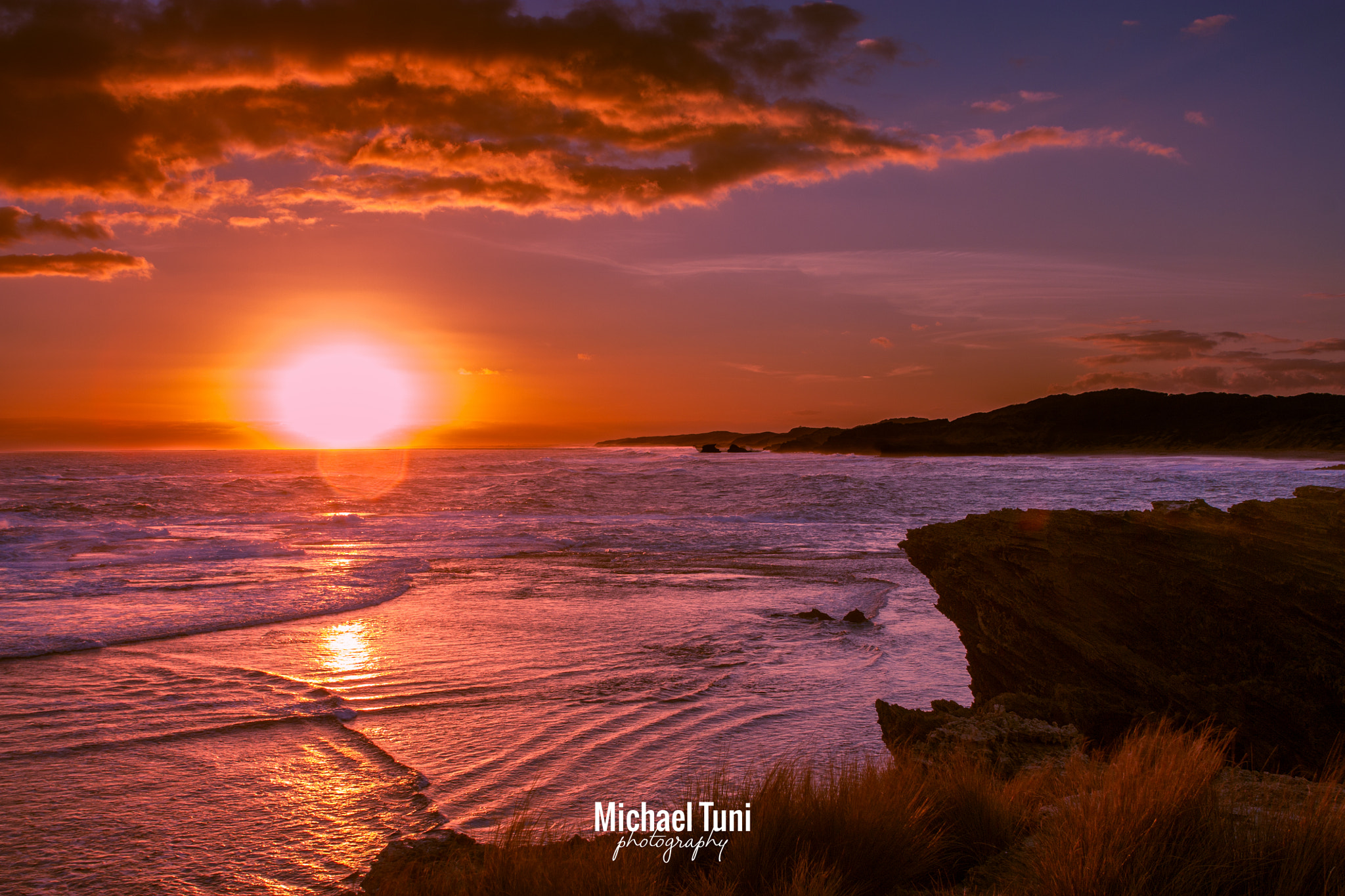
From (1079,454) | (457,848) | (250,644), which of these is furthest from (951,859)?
(1079,454)

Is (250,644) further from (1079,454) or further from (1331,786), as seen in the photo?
(1079,454)

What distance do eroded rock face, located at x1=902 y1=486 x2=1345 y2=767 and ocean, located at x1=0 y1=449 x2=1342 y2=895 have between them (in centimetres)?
119

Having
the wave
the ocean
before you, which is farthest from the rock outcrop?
the wave

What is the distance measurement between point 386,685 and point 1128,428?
132 meters

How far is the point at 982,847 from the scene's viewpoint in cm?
324

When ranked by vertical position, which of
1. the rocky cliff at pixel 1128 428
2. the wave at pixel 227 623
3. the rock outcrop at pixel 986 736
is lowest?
the wave at pixel 227 623

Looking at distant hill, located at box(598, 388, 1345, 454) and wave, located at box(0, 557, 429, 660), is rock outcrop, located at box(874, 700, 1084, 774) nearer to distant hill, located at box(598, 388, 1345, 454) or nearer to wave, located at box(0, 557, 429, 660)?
wave, located at box(0, 557, 429, 660)

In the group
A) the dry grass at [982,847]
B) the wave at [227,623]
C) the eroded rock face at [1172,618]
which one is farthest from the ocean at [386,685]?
the dry grass at [982,847]

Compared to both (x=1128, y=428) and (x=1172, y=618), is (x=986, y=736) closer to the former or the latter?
(x=1172, y=618)

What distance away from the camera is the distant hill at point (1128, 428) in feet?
328

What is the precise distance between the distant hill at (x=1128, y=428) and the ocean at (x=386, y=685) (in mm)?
102377

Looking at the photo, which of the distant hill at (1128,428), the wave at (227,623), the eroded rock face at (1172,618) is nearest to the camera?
the eroded rock face at (1172,618)

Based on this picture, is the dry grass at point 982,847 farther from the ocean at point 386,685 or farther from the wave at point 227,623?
→ the wave at point 227,623

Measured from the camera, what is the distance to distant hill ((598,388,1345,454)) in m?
99.9
